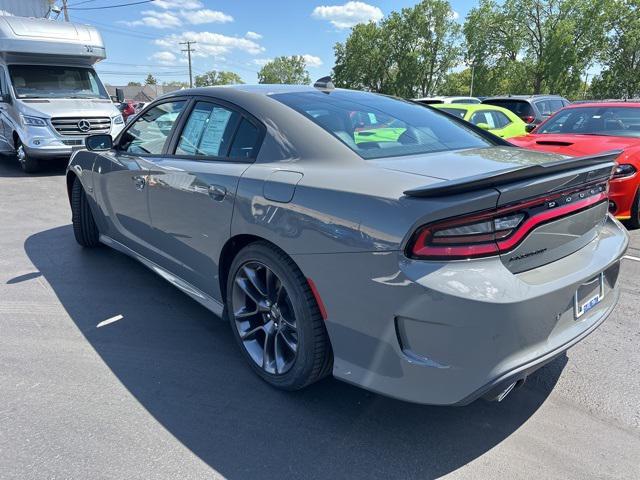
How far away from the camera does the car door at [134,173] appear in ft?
11.1

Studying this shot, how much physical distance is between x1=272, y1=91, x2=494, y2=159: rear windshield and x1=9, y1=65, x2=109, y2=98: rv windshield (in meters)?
8.97

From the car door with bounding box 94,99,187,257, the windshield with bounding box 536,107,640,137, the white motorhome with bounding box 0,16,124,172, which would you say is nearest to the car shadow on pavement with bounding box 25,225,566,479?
the car door with bounding box 94,99,187,257

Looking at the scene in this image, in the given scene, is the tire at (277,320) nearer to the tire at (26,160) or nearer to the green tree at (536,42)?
the tire at (26,160)

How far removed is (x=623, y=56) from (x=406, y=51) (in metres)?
29.3

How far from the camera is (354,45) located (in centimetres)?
6694

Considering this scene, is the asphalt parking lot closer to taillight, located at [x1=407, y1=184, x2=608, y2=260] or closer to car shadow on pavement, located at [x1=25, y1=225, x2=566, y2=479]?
car shadow on pavement, located at [x1=25, y1=225, x2=566, y2=479]

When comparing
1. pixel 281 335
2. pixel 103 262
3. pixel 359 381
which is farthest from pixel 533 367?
pixel 103 262

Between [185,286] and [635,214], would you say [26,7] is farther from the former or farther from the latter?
[635,214]

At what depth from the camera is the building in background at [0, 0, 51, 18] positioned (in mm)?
12127

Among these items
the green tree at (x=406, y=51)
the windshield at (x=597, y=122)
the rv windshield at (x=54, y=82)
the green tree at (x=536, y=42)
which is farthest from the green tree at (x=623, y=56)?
the rv windshield at (x=54, y=82)

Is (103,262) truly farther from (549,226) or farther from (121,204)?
(549,226)

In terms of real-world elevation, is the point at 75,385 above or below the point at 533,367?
below

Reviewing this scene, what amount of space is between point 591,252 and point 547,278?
486mm

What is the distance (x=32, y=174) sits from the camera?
9.82 m
